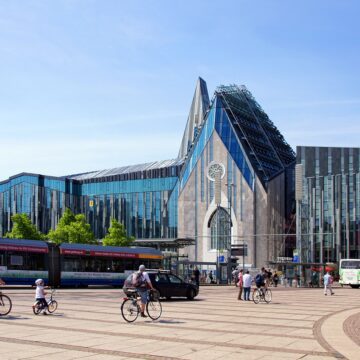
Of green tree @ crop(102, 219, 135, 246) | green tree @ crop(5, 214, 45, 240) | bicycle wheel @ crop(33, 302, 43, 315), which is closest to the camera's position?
bicycle wheel @ crop(33, 302, 43, 315)

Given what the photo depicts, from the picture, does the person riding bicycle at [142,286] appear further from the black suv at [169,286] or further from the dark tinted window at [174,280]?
the dark tinted window at [174,280]

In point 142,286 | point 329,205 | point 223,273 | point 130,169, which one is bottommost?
point 223,273

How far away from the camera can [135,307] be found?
17984 millimetres

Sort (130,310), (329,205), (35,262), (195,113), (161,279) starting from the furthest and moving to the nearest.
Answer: (195,113) < (329,205) < (35,262) < (161,279) < (130,310)

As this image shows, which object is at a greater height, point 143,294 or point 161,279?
point 143,294

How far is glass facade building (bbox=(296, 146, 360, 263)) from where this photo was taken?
86.7 meters

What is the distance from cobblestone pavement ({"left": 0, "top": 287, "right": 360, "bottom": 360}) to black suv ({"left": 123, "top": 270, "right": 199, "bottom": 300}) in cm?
764

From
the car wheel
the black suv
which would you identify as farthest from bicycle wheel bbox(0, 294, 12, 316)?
the car wheel

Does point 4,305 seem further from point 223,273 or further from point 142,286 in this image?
point 223,273

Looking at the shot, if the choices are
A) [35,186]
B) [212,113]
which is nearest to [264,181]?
[212,113]

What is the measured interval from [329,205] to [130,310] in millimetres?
75524

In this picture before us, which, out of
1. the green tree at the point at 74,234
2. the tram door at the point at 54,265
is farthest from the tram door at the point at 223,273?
the tram door at the point at 54,265

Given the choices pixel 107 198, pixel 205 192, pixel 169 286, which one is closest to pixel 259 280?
pixel 169 286

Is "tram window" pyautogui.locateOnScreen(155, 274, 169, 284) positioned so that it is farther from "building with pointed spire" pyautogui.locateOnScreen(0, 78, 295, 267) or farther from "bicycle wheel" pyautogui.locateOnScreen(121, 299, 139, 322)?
"building with pointed spire" pyautogui.locateOnScreen(0, 78, 295, 267)
